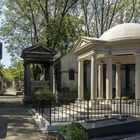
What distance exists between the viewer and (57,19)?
133ft

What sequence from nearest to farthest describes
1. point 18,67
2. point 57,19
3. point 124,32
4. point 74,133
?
point 74,133 < point 124,32 < point 57,19 < point 18,67

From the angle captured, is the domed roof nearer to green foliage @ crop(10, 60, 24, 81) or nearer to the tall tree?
the tall tree

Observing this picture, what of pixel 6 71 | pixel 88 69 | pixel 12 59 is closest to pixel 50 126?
pixel 88 69

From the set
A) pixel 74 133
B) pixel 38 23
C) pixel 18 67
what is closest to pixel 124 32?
pixel 74 133

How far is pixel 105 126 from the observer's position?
733 cm

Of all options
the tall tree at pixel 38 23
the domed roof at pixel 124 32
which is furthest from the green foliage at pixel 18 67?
the domed roof at pixel 124 32

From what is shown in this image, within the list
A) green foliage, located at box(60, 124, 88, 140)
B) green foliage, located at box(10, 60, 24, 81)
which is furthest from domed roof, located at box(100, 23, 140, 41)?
green foliage, located at box(10, 60, 24, 81)

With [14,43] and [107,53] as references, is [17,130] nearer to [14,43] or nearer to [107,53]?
[107,53]

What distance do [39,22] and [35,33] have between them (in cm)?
138

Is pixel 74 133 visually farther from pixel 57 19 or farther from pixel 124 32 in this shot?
pixel 57 19

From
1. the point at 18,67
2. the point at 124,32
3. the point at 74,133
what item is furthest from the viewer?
the point at 18,67

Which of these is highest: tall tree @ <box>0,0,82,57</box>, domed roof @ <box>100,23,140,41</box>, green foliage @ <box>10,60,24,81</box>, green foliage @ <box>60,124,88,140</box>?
tall tree @ <box>0,0,82,57</box>

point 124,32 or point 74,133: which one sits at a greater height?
point 124,32

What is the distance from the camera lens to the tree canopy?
40438 mm
